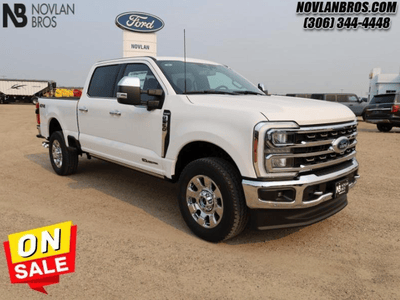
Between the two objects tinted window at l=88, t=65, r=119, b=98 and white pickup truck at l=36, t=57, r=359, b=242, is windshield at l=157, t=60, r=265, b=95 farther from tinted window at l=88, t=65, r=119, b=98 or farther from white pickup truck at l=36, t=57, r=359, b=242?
A: tinted window at l=88, t=65, r=119, b=98

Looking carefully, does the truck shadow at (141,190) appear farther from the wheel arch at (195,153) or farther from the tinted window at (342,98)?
the tinted window at (342,98)

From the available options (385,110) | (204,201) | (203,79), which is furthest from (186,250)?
(385,110)

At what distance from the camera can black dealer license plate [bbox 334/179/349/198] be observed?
137 inches

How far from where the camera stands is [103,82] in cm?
534

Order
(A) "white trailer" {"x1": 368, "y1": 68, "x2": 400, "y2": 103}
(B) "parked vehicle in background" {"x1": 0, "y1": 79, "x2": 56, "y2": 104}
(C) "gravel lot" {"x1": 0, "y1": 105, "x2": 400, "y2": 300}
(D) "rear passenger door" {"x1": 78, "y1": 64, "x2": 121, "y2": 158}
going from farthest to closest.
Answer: (A) "white trailer" {"x1": 368, "y1": 68, "x2": 400, "y2": 103} → (B) "parked vehicle in background" {"x1": 0, "y1": 79, "x2": 56, "y2": 104} → (D) "rear passenger door" {"x1": 78, "y1": 64, "x2": 121, "y2": 158} → (C) "gravel lot" {"x1": 0, "y1": 105, "x2": 400, "y2": 300}

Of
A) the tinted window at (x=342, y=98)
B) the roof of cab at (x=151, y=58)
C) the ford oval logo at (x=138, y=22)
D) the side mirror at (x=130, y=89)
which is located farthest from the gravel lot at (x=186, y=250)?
the ford oval logo at (x=138, y=22)

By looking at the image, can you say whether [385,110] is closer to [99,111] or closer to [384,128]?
[384,128]

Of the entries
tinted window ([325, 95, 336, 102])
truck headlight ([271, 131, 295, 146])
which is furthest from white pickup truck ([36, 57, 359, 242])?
tinted window ([325, 95, 336, 102])

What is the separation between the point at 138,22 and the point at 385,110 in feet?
70.5

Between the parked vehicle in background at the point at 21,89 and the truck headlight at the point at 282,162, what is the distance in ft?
143

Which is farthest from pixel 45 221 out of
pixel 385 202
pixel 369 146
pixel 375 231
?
pixel 369 146

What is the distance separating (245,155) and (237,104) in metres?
0.58

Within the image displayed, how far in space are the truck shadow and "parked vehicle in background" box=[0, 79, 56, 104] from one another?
3836cm

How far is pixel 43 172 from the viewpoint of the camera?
6.83m
